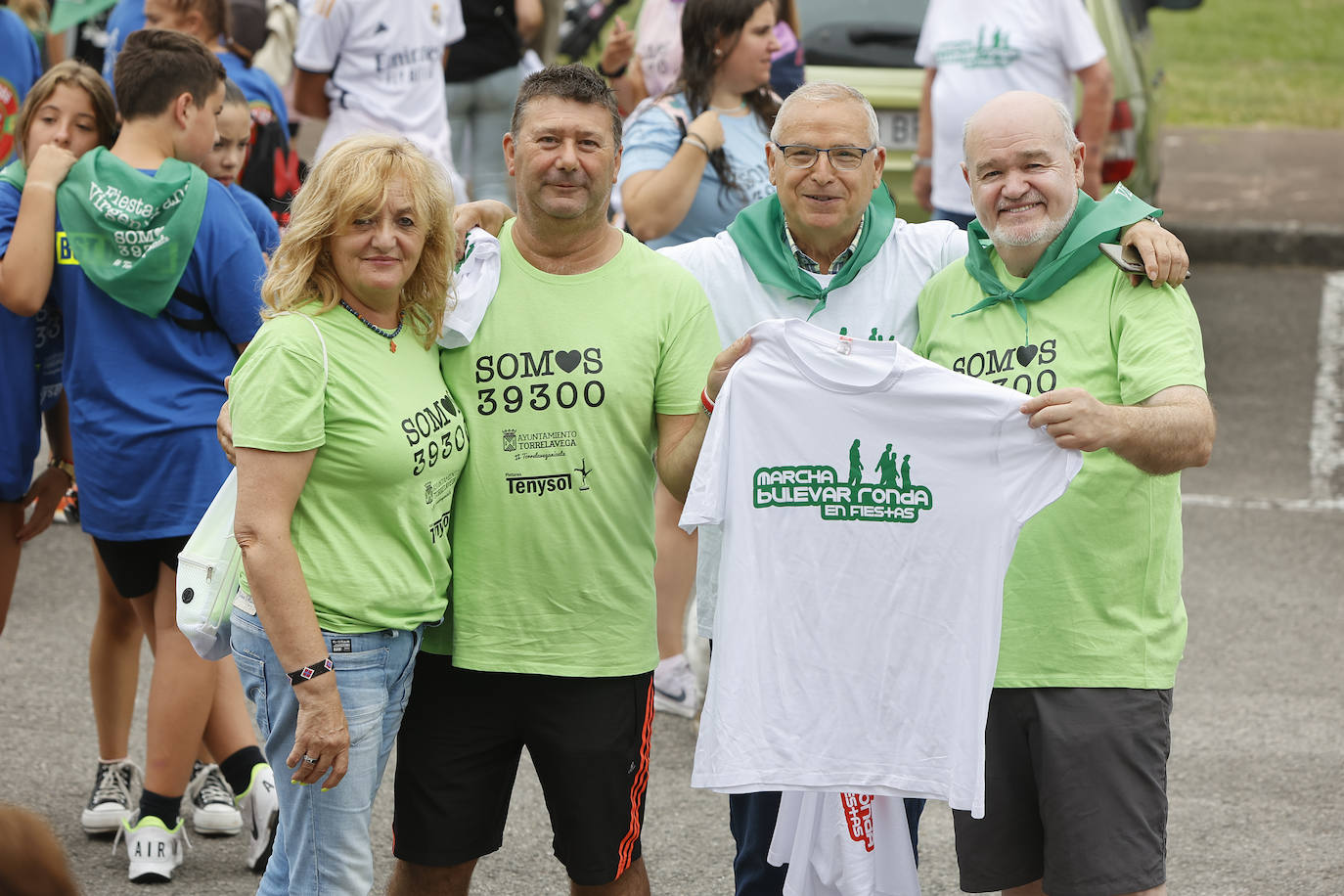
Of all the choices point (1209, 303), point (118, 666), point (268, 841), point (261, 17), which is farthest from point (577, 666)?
point (1209, 303)

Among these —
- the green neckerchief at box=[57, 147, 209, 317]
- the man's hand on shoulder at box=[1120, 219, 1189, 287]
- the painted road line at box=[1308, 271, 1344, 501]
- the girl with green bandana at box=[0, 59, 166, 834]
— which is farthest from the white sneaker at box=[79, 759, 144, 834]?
the painted road line at box=[1308, 271, 1344, 501]

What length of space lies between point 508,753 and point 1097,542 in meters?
1.30

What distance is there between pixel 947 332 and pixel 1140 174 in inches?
237

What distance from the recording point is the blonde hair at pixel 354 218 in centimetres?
308

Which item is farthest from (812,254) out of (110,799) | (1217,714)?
(1217,714)

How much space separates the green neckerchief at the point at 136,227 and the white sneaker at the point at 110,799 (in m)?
1.35

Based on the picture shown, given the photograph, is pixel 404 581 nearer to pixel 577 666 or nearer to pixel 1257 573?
pixel 577 666

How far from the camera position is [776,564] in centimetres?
319

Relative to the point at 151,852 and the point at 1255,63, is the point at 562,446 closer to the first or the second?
the point at 151,852

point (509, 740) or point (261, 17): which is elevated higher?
point (261, 17)

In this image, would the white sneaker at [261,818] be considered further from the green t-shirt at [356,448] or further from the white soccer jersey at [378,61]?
the white soccer jersey at [378,61]

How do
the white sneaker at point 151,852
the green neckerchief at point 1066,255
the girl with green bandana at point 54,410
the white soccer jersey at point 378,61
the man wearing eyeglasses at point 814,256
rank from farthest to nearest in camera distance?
1. the white soccer jersey at point 378,61
2. the girl with green bandana at point 54,410
3. the white sneaker at point 151,852
4. the man wearing eyeglasses at point 814,256
5. the green neckerchief at point 1066,255

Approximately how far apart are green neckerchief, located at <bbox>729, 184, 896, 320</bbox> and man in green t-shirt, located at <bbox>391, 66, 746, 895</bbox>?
9.5 inches

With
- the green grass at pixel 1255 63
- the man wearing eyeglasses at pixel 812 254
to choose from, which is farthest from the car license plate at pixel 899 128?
the green grass at pixel 1255 63
